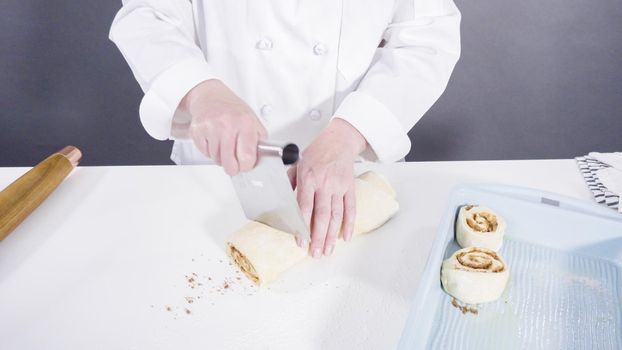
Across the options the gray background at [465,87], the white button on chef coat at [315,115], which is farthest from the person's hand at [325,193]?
the gray background at [465,87]

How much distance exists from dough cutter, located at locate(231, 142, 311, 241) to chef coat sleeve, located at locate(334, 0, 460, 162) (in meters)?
0.22

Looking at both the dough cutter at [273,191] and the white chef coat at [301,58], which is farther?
the white chef coat at [301,58]

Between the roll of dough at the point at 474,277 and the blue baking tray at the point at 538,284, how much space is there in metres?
0.02

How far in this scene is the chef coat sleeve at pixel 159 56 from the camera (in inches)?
36.6

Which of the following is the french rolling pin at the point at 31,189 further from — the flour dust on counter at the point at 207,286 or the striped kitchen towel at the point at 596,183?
the striped kitchen towel at the point at 596,183

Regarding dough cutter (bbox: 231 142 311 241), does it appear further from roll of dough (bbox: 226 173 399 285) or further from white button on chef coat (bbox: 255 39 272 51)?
white button on chef coat (bbox: 255 39 272 51)

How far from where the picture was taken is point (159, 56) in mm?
956

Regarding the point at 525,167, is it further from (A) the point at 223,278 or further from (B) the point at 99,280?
(B) the point at 99,280

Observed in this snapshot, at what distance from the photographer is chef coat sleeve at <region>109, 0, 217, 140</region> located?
0.93m

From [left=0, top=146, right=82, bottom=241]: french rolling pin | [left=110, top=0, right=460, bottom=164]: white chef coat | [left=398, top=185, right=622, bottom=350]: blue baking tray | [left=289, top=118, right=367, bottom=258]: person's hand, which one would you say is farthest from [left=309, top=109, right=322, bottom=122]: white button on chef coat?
[left=0, top=146, right=82, bottom=241]: french rolling pin

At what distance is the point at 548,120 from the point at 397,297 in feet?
5.33

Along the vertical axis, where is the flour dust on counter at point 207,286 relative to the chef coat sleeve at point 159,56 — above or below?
below

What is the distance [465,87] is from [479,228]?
4.45 feet

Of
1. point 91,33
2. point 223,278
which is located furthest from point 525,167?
point 91,33
